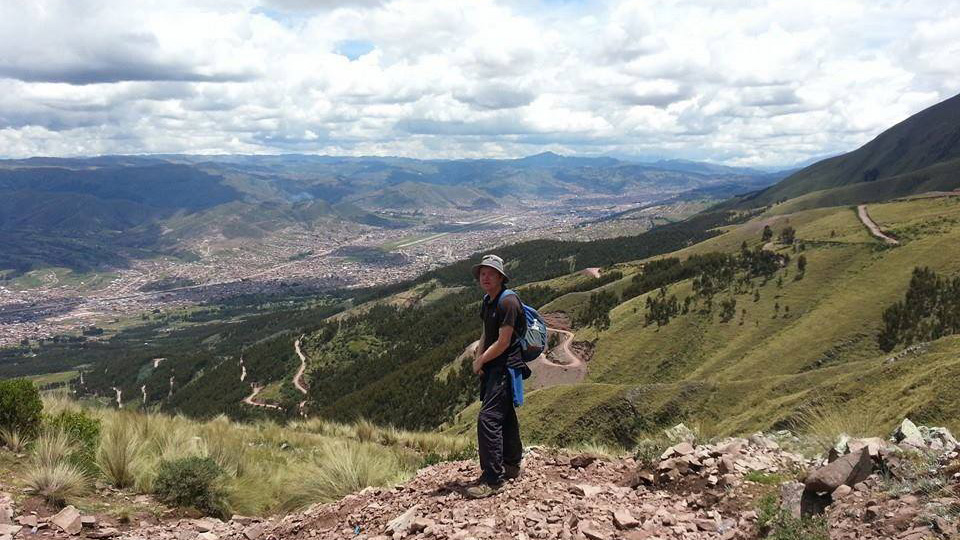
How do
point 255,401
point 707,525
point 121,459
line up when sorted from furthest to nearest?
1. point 255,401
2. point 121,459
3. point 707,525

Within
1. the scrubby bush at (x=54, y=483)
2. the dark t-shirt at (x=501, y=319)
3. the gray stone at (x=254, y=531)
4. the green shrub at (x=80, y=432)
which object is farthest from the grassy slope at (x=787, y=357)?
the green shrub at (x=80, y=432)

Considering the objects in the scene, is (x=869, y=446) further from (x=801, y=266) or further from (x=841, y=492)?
(x=801, y=266)

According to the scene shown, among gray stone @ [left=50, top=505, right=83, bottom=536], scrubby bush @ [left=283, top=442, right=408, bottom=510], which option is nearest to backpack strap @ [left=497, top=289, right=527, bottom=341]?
scrubby bush @ [left=283, top=442, right=408, bottom=510]

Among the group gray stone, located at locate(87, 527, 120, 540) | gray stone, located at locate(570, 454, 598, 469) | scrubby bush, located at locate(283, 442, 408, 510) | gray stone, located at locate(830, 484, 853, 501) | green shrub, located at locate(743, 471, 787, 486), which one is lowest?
scrubby bush, located at locate(283, 442, 408, 510)

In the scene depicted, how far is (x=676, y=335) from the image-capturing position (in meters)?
62.8

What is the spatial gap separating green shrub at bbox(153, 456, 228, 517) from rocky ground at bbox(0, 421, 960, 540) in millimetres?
641

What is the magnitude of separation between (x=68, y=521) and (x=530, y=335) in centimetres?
663

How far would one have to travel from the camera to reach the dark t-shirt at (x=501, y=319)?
25.0 ft

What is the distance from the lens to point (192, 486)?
8.95 meters

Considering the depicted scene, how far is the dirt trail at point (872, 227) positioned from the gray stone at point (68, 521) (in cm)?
8952

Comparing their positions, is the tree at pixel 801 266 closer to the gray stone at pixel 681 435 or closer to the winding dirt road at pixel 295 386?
the gray stone at pixel 681 435

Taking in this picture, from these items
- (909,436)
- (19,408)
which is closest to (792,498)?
(909,436)

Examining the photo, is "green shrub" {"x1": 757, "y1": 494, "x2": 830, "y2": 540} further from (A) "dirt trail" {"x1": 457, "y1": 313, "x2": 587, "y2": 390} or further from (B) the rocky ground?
(A) "dirt trail" {"x1": 457, "y1": 313, "x2": 587, "y2": 390}

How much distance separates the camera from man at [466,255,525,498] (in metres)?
7.63
